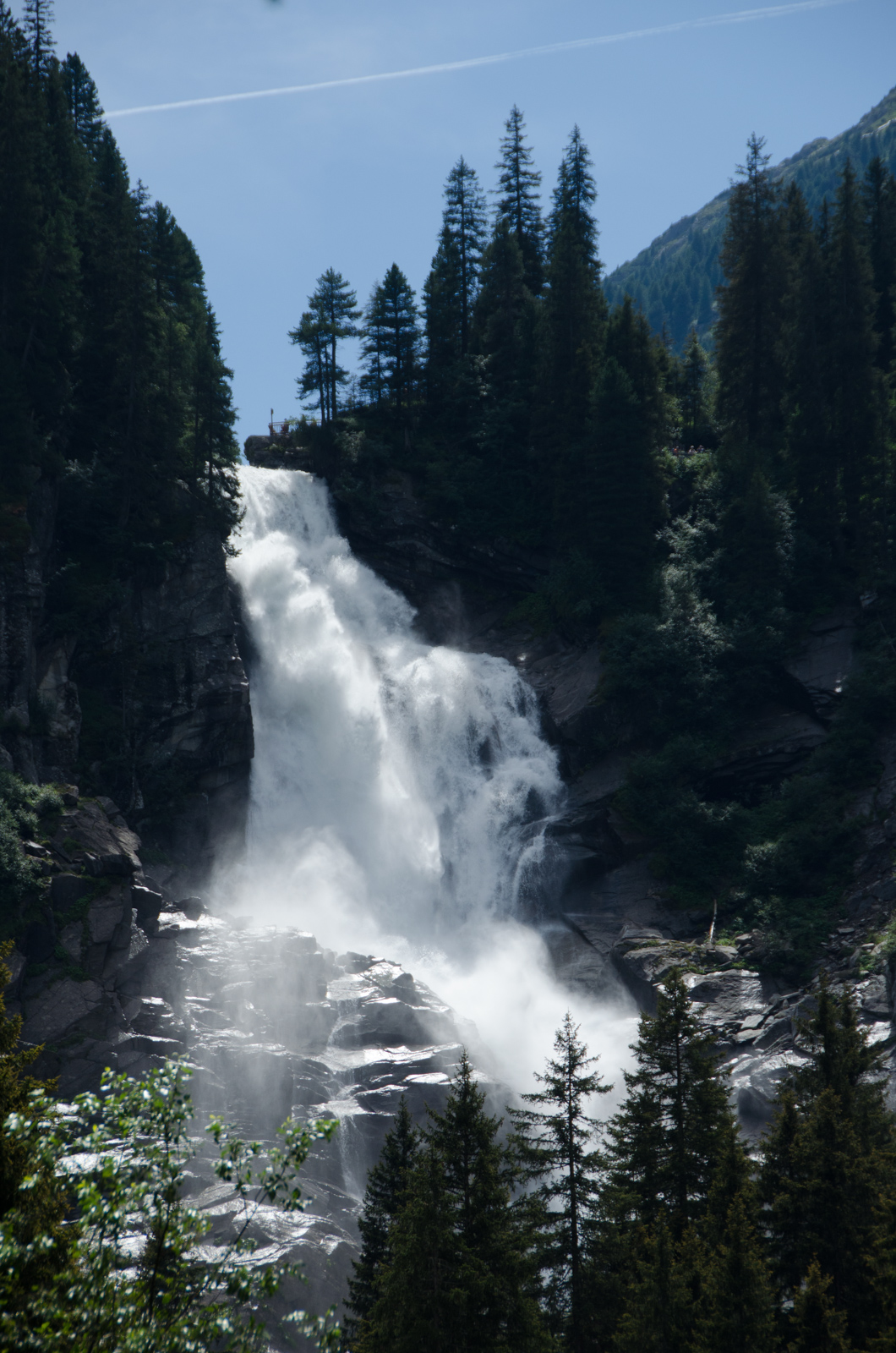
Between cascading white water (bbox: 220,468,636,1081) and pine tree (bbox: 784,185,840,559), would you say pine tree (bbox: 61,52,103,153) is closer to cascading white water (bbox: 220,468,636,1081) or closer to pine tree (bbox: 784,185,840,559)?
cascading white water (bbox: 220,468,636,1081)

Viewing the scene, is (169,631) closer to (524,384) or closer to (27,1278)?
(524,384)

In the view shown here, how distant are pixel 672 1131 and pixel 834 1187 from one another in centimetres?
350

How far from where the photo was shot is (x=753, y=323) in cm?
5306

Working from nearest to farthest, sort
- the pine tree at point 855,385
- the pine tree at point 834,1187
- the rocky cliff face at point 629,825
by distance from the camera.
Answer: the pine tree at point 834,1187
the rocky cliff face at point 629,825
the pine tree at point 855,385

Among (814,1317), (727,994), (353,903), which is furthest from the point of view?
(353,903)

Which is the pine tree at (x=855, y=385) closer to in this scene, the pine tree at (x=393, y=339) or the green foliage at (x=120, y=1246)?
the pine tree at (x=393, y=339)

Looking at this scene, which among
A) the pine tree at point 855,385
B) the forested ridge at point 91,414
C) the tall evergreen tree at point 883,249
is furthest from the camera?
the tall evergreen tree at point 883,249

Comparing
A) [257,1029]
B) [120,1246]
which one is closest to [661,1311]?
[120,1246]

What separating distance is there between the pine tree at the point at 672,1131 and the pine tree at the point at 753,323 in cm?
3677

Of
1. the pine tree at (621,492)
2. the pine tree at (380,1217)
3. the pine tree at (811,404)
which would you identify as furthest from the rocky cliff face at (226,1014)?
the pine tree at (811,404)

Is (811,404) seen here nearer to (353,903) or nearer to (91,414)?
(353,903)

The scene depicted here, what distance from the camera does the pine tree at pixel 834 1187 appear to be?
1838 cm

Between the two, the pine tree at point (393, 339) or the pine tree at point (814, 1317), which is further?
the pine tree at point (393, 339)

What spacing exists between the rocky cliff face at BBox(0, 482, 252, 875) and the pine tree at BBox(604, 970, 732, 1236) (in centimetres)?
2244
